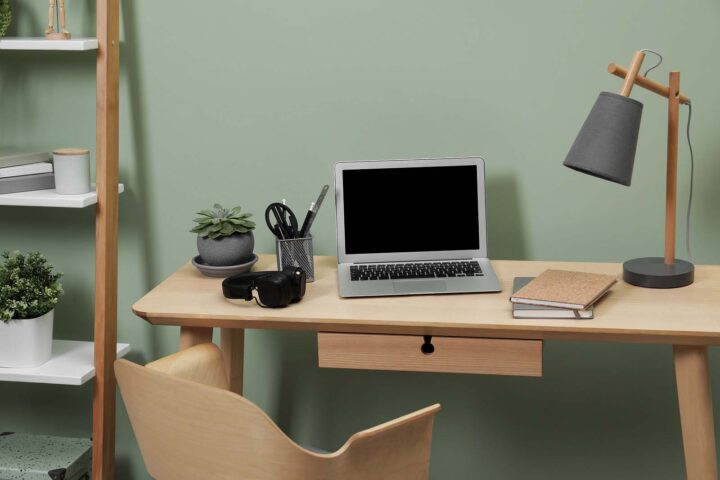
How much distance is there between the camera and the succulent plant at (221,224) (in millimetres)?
2115

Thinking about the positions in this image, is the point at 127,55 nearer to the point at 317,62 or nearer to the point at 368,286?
the point at 317,62

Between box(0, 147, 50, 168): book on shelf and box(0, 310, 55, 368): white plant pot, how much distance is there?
36 centimetres

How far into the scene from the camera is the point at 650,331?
1743 mm

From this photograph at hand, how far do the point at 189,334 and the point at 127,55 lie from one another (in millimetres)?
789

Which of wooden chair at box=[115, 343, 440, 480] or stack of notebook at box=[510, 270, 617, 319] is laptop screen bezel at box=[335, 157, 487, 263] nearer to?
stack of notebook at box=[510, 270, 617, 319]

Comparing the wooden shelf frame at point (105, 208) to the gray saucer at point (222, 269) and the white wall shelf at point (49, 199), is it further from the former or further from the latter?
the gray saucer at point (222, 269)

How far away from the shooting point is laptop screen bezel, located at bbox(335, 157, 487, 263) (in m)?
2.13

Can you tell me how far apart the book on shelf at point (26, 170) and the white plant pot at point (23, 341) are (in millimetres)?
336

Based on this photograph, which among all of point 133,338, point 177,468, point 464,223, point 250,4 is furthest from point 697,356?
point 133,338

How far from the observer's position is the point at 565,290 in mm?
1884

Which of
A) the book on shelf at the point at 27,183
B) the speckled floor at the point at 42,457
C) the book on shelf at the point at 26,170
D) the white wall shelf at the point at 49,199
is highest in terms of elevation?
the book on shelf at the point at 26,170

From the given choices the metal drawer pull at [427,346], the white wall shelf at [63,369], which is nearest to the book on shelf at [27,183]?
the white wall shelf at [63,369]

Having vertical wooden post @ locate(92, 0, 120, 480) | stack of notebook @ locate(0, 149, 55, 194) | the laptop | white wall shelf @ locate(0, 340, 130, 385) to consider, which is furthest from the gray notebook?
the laptop

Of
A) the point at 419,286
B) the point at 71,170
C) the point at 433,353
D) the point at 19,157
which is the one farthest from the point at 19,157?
the point at 433,353
